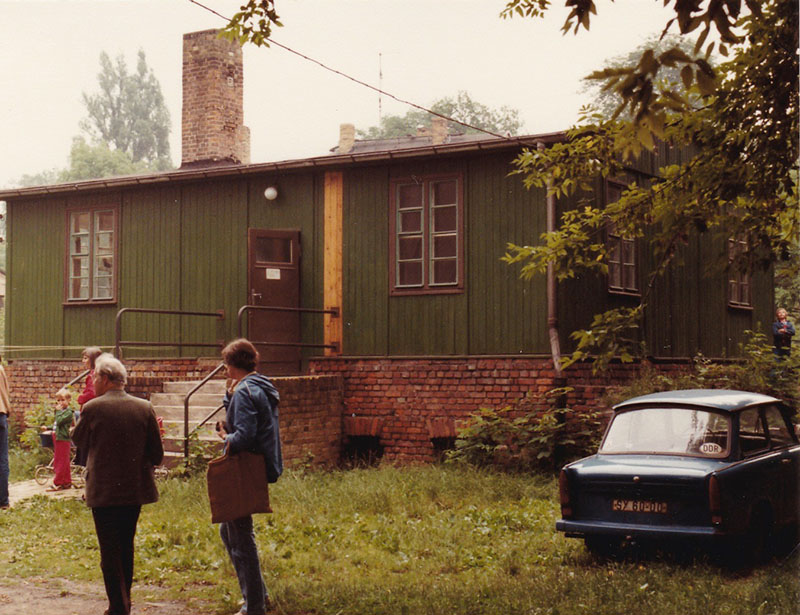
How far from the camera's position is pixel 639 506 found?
29.5 ft

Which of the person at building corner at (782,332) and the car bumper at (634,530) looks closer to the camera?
the car bumper at (634,530)

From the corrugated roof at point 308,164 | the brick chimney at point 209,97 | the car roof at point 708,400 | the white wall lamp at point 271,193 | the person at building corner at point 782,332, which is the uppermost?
the brick chimney at point 209,97

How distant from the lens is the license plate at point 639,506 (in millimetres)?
8873

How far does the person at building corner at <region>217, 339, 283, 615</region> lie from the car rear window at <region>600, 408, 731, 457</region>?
12.4ft

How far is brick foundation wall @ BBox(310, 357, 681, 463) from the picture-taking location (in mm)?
15172

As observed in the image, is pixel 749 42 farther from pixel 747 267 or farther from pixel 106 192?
pixel 106 192

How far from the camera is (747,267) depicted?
10.6m

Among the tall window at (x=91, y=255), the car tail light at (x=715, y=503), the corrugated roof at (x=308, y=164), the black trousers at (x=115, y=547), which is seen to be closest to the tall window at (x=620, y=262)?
the corrugated roof at (x=308, y=164)

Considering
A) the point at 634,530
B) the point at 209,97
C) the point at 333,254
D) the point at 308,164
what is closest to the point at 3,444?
the point at 333,254

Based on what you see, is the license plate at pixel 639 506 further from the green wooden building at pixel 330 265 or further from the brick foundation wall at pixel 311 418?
the brick foundation wall at pixel 311 418

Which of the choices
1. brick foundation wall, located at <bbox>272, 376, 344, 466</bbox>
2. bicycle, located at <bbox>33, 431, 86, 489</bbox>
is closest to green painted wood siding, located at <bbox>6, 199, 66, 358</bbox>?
bicycle, located at <bbox>33, 431, 86, 489</bbox>

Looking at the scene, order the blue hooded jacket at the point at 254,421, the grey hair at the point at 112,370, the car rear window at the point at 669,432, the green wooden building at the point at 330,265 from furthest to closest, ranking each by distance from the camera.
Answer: the green wooden building at the point at 330,265, the car rear window at the point at 669,432, the grey hair at the point at 112,370, the blue hooded jacket at the point at 254,421

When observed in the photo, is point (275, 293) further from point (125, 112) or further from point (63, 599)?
point (125, 112)

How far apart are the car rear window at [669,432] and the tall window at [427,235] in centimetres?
634
